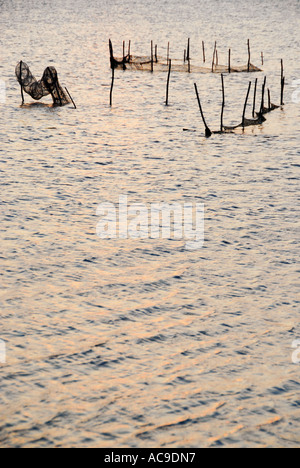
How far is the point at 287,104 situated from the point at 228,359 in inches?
616

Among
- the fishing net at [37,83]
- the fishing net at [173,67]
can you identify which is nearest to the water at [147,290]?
the fishing net at [37,83]

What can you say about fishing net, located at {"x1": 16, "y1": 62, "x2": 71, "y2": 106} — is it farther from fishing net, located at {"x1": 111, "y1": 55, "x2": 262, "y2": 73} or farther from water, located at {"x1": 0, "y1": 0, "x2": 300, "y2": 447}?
fishing net, located at {"x1": 111, "y1": 55, "x2": 262, "y2": 73}

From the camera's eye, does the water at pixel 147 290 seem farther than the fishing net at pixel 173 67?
No

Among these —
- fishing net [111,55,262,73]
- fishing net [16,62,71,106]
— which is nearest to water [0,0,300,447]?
fishing net [16,62,71,106]

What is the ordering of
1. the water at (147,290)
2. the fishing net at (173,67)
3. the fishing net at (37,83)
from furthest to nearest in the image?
the fishing net at (173,67) → the fishing net at (37,83) → the water at (147,290)

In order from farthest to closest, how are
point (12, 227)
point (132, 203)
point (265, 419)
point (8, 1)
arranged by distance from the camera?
point (8, 1) < point (132, 203) < point (12, 227) < point (265, 419)

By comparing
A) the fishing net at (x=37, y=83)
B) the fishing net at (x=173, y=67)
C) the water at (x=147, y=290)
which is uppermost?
the fishing net at (x=173, y=67)

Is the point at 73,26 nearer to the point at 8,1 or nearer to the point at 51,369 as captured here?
the point at 8,1

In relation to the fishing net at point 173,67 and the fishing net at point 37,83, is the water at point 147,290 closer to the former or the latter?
the fishing net at point 37,83

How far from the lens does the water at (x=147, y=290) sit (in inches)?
214

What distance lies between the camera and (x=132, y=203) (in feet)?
35.8

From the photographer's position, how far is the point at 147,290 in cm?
786
